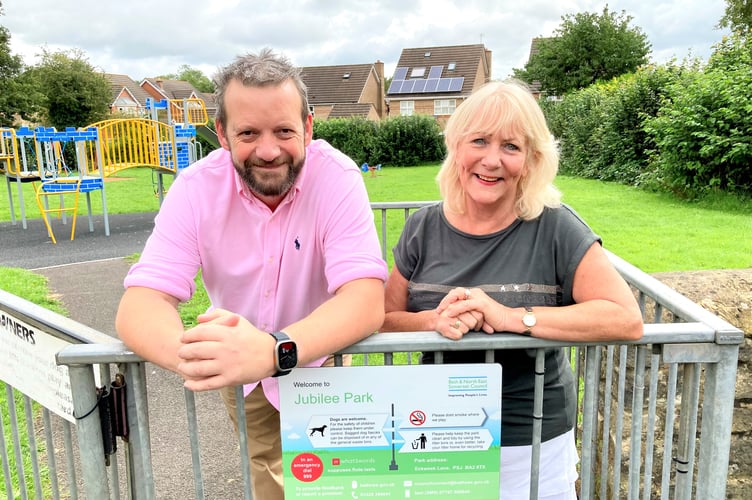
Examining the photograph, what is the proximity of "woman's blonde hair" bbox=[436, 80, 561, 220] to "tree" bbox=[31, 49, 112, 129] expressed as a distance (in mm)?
38120

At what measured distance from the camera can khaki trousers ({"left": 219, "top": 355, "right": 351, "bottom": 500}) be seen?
2333mm

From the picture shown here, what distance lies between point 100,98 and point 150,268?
38.7 meters

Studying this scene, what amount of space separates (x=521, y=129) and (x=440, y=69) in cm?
5652

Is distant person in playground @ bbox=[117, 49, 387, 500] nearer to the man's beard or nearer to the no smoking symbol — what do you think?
the man's beard

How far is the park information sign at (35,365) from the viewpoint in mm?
1744

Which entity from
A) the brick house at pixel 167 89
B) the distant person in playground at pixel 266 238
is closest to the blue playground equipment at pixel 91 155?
the distant person in playground at pixel 266 238

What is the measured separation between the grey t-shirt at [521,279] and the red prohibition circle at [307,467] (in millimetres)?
614

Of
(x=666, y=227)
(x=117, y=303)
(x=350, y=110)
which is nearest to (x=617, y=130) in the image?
(x=666, y=227)

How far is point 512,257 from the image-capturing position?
206cm

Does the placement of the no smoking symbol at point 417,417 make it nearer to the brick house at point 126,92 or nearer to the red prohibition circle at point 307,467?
the red prohibition circle at point 307,467

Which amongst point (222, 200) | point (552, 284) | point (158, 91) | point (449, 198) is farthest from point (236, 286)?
point (158, 91)

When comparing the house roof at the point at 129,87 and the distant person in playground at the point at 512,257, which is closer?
the distant person in playground at the point at 512,257

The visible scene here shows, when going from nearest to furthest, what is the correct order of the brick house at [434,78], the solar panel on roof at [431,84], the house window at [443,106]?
the house window at [443,106]
the brick house at [434,78]
the solar panel on roof at [431,84]

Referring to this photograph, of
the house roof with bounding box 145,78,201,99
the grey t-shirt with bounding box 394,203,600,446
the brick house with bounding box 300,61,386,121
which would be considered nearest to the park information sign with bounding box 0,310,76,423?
the grey t-shirt with bounding box 394,203,600,446
